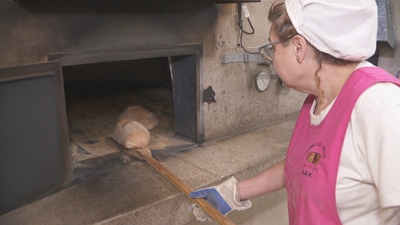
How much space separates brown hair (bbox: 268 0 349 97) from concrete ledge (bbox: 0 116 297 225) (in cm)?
80

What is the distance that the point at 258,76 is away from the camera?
83.5 inches

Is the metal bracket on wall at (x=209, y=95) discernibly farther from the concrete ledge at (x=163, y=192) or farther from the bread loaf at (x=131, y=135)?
the bread loaf at (x=131, y=135)

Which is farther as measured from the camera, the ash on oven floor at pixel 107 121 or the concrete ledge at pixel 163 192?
the ash on oven floor at pixel 107 121

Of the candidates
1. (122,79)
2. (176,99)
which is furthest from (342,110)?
(122,79)

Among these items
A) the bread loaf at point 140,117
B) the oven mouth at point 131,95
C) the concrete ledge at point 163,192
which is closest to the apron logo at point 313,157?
the concrete ledge at point 163,192

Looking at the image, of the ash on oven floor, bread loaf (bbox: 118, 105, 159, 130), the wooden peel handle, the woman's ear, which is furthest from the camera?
bread loaf (bbox: 118, 105, 159, 130)

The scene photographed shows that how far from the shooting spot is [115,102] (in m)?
2.92

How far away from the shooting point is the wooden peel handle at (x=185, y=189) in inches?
42.1

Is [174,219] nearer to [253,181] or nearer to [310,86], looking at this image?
[253,181]

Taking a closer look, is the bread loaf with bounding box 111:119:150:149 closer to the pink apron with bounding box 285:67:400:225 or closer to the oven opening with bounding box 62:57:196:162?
the oven opening with bounding box 62:57:196:162

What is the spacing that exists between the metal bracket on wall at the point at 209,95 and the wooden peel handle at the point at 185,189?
493 millimetres

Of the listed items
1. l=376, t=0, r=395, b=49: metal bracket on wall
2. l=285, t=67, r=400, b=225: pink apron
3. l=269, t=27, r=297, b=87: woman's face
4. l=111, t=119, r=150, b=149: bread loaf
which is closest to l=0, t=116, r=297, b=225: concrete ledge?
l=111, t=119, r=150, b=149: bread loaf

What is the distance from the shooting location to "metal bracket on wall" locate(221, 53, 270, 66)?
76.9 inches

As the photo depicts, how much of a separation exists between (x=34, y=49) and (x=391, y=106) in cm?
126
